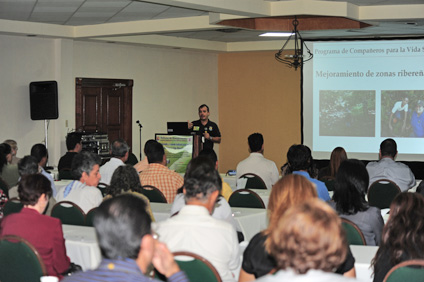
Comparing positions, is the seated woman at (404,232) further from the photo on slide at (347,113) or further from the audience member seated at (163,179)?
the photo on slide at (347,113)

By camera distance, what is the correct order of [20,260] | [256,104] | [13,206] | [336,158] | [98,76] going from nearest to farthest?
1. [20,260]
2. [13,206]
3. [336,158]
4. [98,76]
5. [256,104]

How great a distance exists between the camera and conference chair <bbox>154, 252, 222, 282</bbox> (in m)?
2.90

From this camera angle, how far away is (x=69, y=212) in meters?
4.85

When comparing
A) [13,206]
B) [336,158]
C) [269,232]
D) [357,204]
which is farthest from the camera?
[336,158]

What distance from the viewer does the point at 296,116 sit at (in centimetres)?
1442

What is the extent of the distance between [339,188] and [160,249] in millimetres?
2228

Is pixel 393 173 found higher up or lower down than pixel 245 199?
higher up

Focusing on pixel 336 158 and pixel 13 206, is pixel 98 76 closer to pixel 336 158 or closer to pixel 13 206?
pixel 336 158

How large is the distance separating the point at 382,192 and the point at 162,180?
2200 mm

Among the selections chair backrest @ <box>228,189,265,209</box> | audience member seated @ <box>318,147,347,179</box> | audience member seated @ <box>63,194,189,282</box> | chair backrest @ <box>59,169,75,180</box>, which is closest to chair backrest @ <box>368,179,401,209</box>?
audience member seated @ <box>318,147,347,179</box>

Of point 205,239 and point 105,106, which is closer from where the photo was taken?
point 205,239

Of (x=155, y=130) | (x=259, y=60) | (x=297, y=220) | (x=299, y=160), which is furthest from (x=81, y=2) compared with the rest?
(x=297, y=220)

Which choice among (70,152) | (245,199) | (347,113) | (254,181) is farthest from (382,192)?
(347,113)

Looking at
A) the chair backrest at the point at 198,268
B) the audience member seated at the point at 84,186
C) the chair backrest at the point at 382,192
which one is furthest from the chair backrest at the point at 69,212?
the chair backrest at the point at 382,192
